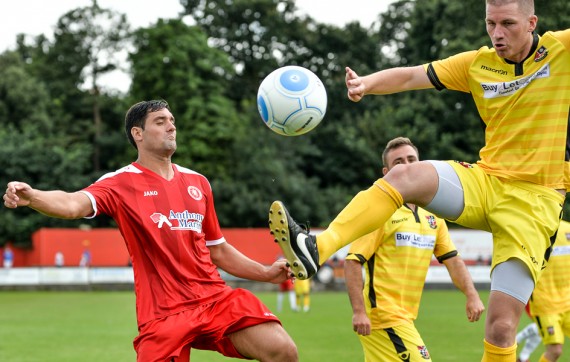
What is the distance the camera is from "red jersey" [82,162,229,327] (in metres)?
6.04

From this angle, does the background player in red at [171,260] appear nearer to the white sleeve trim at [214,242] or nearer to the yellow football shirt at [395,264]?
the white sleeve trim at [214,242]

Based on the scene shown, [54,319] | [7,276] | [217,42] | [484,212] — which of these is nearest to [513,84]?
[484,212]

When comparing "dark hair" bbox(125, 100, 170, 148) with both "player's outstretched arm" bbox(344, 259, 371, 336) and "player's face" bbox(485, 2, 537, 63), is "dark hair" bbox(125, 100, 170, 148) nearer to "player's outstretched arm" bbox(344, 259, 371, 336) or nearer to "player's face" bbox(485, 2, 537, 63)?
"player's outstretched arm" bbox(344, 259, 371, 336)

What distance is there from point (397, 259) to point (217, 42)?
53.6 metres

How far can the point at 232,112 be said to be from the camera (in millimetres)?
51531

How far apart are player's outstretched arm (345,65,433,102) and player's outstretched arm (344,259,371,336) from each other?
1996 mm

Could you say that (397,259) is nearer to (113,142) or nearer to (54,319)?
(54,319)

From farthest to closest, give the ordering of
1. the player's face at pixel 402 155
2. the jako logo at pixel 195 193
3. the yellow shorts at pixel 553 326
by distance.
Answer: the yellow shorts at pixel 553 326, the player's face at pixel 402 155, the jako logo at pixel 195 193

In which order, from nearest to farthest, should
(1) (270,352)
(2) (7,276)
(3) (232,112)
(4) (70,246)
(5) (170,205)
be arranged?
(1) (270,352), (5) (170,205), (2) (7,276), (4) (70,246), (3) (232,112)

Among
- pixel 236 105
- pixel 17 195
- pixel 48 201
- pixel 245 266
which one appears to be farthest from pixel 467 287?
pixel 236 105

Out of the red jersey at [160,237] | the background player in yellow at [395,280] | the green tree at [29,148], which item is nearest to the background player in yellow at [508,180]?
the red jersey at [160,237]

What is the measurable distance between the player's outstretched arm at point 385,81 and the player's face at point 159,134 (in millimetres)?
1698

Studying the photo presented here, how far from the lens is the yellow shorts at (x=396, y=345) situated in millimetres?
6840

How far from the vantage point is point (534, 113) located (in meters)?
5.30
